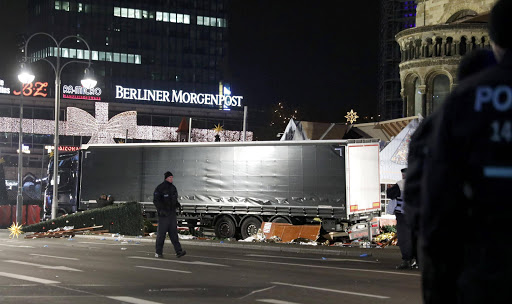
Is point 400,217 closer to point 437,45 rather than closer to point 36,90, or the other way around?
point 437,45

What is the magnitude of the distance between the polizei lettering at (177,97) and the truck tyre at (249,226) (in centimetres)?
11039

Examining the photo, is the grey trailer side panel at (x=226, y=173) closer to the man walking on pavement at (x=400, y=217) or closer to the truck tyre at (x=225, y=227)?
the truck tyre at (x=225, y=227)

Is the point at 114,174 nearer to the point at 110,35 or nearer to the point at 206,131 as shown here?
the point at 206,131

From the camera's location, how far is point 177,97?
145m

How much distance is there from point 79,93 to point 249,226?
109m

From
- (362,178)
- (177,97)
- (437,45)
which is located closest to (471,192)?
(362,178)

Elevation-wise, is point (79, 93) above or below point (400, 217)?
above

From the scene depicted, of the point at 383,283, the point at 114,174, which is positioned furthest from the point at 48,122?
the point at 383,283

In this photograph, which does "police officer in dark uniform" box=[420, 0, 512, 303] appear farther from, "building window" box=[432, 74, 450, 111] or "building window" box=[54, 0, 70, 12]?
"building window" box=[54, 0, 70, 12]

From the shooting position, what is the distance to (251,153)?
3128cm

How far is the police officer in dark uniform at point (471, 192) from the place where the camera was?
3057 millimetres

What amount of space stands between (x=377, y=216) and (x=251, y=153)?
5.05 m

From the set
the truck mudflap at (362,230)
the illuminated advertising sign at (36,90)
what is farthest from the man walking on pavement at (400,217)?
the illuminated advertising sign at (36,90)

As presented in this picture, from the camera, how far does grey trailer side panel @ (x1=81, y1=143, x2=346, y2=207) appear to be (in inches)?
1152
